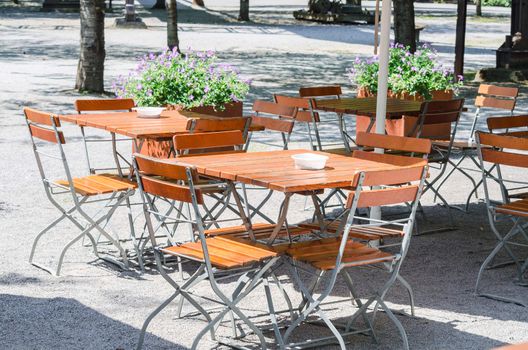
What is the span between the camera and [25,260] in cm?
675

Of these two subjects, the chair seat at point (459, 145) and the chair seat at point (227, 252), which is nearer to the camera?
the chair seat at point (227, 252)

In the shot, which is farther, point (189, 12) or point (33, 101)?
point (189, 12)

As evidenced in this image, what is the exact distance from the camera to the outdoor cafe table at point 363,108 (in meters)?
8.43

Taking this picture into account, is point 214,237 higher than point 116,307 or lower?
higher

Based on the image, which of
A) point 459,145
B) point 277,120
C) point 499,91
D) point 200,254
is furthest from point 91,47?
point 200,254

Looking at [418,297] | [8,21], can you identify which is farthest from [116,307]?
[8,21]

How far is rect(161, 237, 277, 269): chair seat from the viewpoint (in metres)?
4.92

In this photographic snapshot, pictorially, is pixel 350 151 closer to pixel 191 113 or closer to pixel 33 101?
pixel 191 113

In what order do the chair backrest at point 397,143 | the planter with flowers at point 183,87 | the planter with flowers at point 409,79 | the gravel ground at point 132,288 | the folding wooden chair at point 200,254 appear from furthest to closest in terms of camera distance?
1. the planter with flowers at point 409,79
2. the planter with flowers at point 183,87
3. the chair backrest at point 397,143
4. the gravel ground at point 132,288
5. the folding wooden chair at point 200,254

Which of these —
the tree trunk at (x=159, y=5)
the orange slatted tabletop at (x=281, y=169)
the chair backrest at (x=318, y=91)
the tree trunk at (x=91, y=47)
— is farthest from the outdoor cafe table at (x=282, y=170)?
the tree trunk at (x=159, y=5)

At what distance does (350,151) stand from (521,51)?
1257 centimetres

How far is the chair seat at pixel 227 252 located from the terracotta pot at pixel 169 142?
2.33m

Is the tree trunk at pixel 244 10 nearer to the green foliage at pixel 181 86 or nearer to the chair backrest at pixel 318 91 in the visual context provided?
the chair backrest at pixel 318 91

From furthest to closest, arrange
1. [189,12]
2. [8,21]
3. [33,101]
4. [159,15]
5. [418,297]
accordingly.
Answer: [189,12]
[159,15]
[8,21]
[33,101]
[418,297]
